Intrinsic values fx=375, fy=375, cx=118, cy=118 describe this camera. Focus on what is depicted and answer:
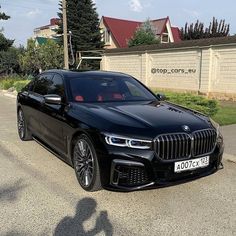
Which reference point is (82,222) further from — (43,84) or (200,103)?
(200,103)

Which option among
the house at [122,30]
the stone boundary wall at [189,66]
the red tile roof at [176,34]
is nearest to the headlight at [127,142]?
the stone boundary wall at [189,66]

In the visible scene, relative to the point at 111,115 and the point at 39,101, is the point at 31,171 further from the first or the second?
the point at 111,115

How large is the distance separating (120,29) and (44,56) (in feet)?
58.7

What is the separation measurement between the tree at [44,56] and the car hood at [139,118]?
93.4 ft

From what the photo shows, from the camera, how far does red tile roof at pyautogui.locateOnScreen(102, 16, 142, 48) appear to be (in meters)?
46.8

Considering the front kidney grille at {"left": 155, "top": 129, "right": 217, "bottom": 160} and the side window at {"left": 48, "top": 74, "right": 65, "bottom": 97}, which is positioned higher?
the side window at {"left": 48, "top": 74, "right": 65, "bottom": 97}

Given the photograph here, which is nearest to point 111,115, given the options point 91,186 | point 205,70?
point 91,186

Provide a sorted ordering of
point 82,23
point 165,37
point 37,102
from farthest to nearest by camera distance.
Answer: point 165,37 → point 82,23 → point 37,102

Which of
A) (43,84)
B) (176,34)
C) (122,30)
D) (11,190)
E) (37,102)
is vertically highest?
(122,30)

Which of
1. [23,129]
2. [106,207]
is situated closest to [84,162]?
[106,207]

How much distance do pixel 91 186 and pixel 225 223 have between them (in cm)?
164

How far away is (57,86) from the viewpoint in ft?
20.3

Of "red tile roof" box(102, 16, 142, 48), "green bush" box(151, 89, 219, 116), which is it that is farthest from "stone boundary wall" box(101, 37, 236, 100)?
"red tile roof" box(102, 16, 142, 48)

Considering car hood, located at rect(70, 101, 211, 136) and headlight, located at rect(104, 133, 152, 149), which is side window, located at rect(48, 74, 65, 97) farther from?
headlight, located at rect(104, 133, 152, 149)
